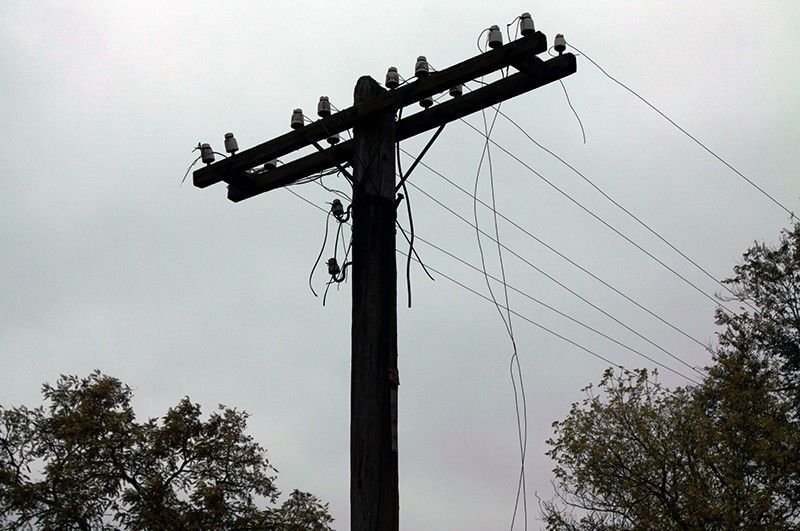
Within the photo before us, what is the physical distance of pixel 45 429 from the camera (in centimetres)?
2270

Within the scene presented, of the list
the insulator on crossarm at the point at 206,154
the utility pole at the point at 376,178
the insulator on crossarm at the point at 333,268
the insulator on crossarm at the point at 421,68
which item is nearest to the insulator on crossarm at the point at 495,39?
the utility pole at the point at 376,178

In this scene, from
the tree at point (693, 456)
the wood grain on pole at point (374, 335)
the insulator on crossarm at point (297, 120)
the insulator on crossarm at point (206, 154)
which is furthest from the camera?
the tree at point (693, 456)

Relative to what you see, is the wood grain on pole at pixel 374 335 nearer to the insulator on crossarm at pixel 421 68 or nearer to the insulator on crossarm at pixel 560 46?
the insulator on crossarm at pixel 421 68

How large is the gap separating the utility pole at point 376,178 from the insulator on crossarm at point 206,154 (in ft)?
0.26

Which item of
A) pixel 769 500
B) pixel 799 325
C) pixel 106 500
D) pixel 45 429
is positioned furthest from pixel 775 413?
pixel 45 429

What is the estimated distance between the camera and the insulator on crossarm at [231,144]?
9.62 metres

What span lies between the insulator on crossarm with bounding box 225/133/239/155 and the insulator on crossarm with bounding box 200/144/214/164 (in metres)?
0.19

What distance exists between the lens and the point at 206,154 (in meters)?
9.75

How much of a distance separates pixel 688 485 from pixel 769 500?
1802mm

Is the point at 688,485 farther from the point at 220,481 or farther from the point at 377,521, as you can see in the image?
the point at 377,521

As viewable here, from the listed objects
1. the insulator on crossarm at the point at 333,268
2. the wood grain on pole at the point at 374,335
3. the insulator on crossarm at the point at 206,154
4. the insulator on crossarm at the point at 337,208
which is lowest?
the wood grain on pole at the point at 374,335

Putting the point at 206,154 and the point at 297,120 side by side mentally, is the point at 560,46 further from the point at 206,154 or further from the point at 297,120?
the point at 206,154

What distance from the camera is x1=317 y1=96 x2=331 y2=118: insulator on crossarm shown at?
884cm

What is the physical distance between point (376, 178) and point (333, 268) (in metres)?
1.36
